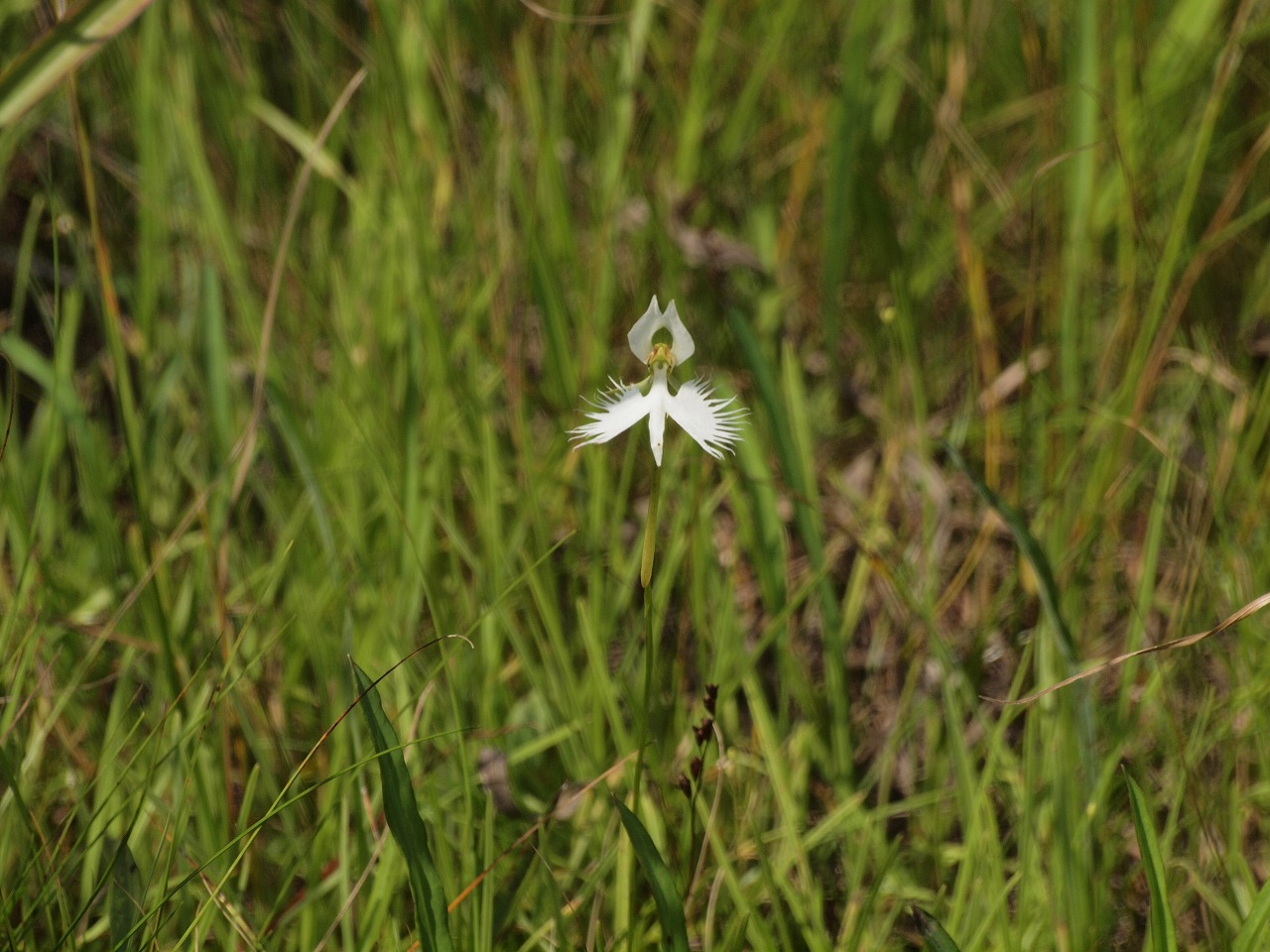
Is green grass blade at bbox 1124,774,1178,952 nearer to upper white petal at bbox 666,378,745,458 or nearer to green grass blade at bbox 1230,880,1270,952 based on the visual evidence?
green grass blade at bbox 1230,880,1270,952

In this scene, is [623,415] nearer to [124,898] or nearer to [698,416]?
[698,416]

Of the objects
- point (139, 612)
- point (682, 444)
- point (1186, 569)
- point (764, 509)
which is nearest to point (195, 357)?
point (139, 612)

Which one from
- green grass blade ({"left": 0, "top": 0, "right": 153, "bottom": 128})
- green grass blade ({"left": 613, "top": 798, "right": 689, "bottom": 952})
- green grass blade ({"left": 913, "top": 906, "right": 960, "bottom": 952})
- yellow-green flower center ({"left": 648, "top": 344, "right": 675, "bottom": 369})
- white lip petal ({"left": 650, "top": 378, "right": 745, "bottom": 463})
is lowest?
green grass blade ({"left": 913, "top": 906, "right": 960, "bottom": 952})

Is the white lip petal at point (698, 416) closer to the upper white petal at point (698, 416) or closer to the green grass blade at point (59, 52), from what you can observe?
the upper white petal at point (698, 416)

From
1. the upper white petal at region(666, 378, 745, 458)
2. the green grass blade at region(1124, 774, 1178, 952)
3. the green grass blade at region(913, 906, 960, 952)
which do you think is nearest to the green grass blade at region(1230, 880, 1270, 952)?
the green grass blade at region(1124, 774, 1178, 952)

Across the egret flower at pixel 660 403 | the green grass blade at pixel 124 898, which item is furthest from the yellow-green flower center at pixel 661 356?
the green grass blade at pixel 124 898

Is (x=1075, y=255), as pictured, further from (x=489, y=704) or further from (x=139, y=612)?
(x=139, y=612)

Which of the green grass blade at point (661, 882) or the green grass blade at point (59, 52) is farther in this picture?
the green grass blade at point (59, 52)
